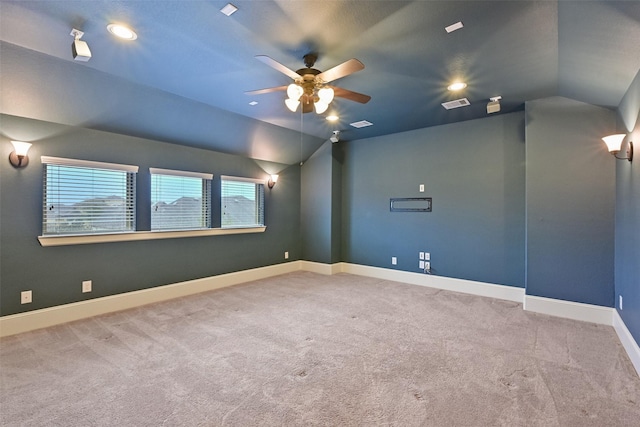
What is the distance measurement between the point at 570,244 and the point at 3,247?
6556mm

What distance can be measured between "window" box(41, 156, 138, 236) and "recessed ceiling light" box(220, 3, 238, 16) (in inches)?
110

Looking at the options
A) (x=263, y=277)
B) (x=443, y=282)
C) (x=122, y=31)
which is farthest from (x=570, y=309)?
(x=122, y=31)

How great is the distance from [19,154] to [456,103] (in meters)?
5.29

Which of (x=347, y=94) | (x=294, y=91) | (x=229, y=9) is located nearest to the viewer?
(x=229, y=9)

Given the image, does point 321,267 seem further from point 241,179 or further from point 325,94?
point 325,94

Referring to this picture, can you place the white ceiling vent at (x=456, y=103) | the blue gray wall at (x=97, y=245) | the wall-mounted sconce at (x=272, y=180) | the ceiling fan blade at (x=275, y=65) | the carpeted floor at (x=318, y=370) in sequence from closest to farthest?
the carpeted floor at (x=318, y=370), the ceiling fan blade at (x=275, y=65), the blue gray wall at (x=97, y=245), the white ceiling vent at (x=456, y=103), the wall-mounted sconce at (x=272, y=180)

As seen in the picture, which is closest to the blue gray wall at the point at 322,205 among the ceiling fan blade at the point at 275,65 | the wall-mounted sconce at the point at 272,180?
the wall-mounted sconce at the point at 272,180

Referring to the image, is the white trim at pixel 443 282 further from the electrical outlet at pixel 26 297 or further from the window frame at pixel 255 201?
the electrical outlet at pixel 26 297

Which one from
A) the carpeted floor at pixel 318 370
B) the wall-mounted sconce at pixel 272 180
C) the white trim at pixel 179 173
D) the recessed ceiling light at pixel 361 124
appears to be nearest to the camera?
the carpeted floor at pixel 318 370

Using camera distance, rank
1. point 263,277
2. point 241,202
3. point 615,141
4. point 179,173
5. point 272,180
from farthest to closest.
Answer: point 272,180 → point 263,277 → point 241,202 → point 179,173 → point 615,141

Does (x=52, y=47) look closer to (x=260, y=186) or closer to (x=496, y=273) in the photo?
(x=260, y=186)

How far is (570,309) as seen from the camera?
3.77m

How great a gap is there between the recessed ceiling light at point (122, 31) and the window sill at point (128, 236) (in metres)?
2.45

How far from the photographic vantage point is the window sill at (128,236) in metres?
3.49
